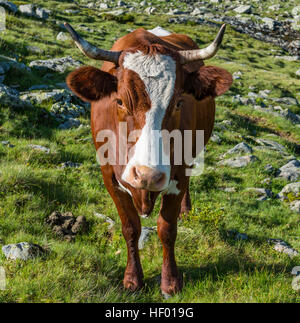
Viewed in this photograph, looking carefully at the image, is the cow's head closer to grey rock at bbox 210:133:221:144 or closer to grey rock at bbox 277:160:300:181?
grey rock at bbox 277:160:300:181

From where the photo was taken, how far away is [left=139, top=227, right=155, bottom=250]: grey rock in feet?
15.7

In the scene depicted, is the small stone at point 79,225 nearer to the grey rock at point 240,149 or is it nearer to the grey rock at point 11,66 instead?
the grey rock at point 240,149

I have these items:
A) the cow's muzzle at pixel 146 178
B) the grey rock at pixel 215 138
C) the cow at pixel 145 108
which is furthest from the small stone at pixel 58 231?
the grey rock at pixel 215 138

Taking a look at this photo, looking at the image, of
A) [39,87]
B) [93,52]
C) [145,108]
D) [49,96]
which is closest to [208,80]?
[145,108]

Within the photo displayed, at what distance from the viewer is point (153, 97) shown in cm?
316

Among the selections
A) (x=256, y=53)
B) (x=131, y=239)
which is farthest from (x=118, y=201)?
(x=256, y=53)

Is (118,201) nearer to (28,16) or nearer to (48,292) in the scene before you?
(48,292)

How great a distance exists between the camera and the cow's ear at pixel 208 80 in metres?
3.72

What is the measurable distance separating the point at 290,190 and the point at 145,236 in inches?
147

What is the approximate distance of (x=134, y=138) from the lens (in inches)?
126

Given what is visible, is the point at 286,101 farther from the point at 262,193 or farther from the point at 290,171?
the point at 262,193

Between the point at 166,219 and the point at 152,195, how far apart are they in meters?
0.64

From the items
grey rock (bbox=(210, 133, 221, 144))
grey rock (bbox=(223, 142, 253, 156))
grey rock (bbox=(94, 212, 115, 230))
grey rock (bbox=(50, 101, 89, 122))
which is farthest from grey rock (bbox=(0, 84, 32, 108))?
grey rock (bbox=(223, 142, 253, 156))

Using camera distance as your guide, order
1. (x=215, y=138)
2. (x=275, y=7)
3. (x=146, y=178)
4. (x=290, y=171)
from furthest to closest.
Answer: (x=275, y=7) < (x=215, y=138) < (x=290, y=171) < (x=146, y=178)
